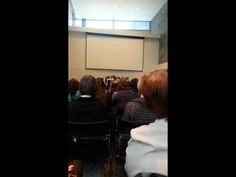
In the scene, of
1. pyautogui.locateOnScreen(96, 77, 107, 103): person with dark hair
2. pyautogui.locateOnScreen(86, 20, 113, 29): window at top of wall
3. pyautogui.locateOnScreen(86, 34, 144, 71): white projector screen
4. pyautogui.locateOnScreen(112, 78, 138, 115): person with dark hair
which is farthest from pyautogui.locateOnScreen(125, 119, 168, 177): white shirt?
pyautogui.locateOnScreen(86, 20, 113, 29): window at top of wall

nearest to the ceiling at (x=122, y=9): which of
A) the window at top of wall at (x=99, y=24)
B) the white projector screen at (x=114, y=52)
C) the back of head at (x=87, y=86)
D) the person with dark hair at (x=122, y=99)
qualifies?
the window at top of wall at (x=99, y=24)

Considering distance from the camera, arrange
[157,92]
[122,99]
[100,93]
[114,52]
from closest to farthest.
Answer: [157,92], [100,93], [122,99], [114,52]

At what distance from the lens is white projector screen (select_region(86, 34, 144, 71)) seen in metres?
6.64

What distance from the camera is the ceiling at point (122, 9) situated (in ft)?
20.0

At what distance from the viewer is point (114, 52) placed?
22.1 feet

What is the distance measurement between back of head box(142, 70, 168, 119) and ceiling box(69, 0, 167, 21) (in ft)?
15.9

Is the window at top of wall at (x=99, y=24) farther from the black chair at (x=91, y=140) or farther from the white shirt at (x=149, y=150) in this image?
the white shirt at (x=149, y=150)

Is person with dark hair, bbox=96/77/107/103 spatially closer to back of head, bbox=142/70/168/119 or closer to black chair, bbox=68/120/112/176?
black chair, bbox=68/120/112/176

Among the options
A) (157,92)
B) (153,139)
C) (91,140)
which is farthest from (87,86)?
(153,139)

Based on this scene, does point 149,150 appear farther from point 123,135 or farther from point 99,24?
point 99,24

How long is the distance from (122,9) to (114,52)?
42.2 inches

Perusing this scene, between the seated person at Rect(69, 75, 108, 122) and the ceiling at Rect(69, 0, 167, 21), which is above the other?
the ceiling at Rect(69, 0, 167, 21)
